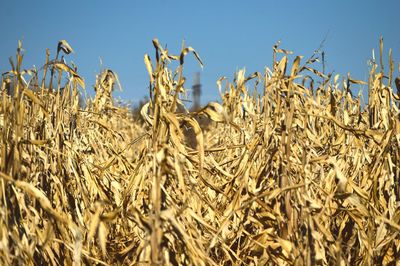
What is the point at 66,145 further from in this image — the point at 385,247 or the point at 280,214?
the point at 385,247

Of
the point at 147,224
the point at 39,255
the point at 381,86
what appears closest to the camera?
the point at 147,224

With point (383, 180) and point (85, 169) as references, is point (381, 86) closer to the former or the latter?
point (383, 180)

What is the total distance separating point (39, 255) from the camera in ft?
4.59

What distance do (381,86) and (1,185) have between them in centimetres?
148

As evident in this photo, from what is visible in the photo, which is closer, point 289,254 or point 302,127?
point 289,254

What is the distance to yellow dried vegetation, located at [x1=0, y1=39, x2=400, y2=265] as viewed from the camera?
119cm

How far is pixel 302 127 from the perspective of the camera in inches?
60.2

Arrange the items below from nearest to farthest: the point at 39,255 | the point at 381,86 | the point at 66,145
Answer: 1. the point at 39,255
2. the point at 66,145
3. the point at 381,86

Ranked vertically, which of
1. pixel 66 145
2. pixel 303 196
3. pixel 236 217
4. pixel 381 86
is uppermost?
pixel 381 86

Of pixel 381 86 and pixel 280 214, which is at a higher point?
pixel 381 86

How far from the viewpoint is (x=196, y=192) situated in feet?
4.08

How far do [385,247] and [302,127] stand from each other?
0.48m

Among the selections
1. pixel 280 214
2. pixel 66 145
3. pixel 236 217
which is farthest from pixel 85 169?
pixel 280 214

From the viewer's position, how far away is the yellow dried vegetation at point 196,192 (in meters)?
1.19
